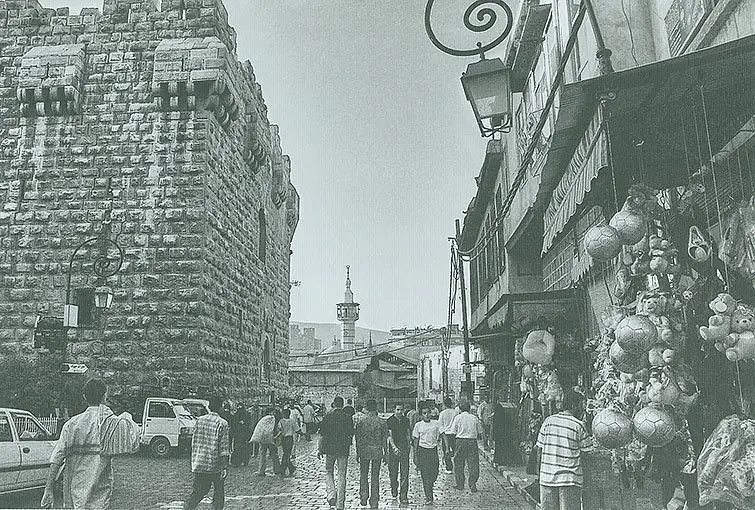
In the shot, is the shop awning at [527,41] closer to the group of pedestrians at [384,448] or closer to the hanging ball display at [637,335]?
the group of pedestrians at [384,448]

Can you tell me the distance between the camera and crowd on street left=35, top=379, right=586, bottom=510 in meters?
5.52

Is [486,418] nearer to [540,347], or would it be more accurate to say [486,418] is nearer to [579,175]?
[540,347]

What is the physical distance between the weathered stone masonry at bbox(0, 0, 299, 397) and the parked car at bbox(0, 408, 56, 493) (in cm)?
543

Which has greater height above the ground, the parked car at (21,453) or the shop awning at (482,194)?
the shop awning at (482,194)

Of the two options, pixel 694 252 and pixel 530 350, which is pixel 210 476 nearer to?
pixel 530 350

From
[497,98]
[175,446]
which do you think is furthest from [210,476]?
[175,446]

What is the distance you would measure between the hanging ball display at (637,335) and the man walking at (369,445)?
487 centimetres

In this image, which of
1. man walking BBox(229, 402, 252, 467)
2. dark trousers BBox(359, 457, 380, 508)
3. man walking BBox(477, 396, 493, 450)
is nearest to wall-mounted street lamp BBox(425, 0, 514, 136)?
dark trousers BBox(359, 457, 380, 508)

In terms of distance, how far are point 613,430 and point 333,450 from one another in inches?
187

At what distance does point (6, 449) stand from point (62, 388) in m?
5.87

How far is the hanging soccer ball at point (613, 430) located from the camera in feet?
15.3

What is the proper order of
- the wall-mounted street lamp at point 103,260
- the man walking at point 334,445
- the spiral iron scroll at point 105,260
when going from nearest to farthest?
the man walking at point 334,445
the wall-mounted street lamp at point 103,260
the spiral iron scroll at point 105,260

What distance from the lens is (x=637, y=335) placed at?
456cm

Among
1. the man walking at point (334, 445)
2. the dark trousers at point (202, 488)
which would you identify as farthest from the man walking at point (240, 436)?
the dark trousers at point (202, 488)
